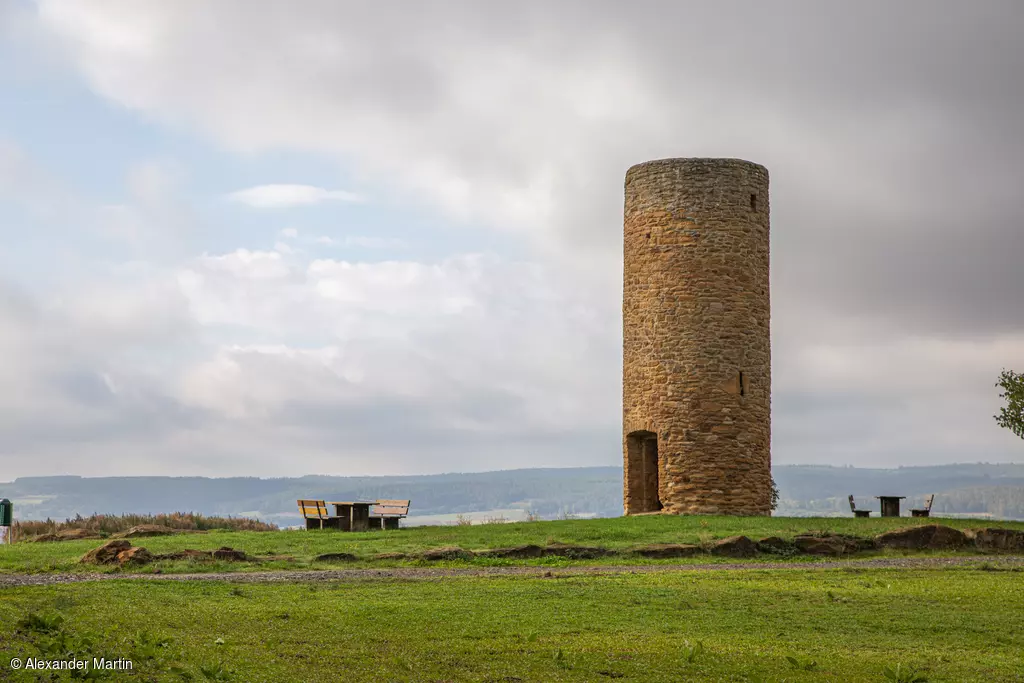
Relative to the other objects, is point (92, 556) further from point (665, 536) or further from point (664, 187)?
point (664, 187)

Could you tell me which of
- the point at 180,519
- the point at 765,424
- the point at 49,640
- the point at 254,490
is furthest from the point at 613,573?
the point at 254,490

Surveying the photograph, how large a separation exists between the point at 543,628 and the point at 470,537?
Answer: 34.4ft

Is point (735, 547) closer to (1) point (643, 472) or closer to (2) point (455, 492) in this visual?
(1) point (643, 472)

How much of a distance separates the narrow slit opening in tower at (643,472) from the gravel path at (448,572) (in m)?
10.6

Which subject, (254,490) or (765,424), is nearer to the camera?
(765,424)

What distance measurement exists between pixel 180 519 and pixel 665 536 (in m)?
13.5

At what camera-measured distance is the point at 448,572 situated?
1822 centimetres

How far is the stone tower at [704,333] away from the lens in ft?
94.5

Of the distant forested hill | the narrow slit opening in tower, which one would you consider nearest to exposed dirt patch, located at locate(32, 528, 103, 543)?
the narrow slit opening in tower

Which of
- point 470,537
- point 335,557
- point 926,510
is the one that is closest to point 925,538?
point 926,510

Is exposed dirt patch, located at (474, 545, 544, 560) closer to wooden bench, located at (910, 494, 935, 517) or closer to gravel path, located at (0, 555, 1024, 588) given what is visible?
gravel path, located at (0, 555, 1024, 588)

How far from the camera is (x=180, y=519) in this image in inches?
1163

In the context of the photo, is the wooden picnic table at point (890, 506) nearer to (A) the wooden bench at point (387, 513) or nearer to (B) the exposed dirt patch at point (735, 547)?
(B) the exposed dirt patch at point (735, 547)

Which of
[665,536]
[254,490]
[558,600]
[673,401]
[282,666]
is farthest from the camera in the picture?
[254,490]
